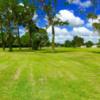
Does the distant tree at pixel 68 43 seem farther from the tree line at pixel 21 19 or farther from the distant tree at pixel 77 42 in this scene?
the tree line at pixel 21 19

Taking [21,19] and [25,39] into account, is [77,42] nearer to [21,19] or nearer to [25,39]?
[25,39]

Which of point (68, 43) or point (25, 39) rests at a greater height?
point (25, 39)

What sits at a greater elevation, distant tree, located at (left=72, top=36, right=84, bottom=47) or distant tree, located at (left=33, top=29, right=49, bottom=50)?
distant tree, located at (left=33, top=29, right=49, bottom=50)

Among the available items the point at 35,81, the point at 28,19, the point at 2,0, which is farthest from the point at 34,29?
the point at 35,81

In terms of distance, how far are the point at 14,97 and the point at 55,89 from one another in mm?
2068

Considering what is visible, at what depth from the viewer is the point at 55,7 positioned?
2183 inches

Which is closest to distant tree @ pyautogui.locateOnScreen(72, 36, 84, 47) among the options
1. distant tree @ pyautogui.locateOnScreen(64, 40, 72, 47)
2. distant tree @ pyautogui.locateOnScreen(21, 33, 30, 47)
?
distant tree @ pyautogui.locateOnScreen(64, 40, 72, 47)

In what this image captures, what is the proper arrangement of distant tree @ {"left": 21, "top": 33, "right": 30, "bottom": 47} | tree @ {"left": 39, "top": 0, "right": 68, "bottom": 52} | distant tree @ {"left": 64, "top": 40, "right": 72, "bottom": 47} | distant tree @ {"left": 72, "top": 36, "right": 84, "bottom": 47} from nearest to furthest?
tree @ {"left": 39, "top": 0, "right": 68, "bottom": 52} → distant tree @ {"left": 21, "top": 33, "right": 30, "bottom": 47} → distant tree @ {"left": 72, "top": 36, "right": 84, "bottom": 47} → distant tree @ {"left": 64, "top": 40, "right": 72, "bottom": 47}

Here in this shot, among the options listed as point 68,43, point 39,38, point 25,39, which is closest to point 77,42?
point 68,43

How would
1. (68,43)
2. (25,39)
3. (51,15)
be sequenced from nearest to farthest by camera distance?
(51,15) → (25,39) → (68,43)

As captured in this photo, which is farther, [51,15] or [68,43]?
[68,43]

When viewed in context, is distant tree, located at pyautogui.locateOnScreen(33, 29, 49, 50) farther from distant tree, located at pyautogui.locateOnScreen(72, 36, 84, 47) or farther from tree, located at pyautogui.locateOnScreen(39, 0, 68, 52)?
distant tree, located at pyautogui.locateOnScreen(72, 36, 84, 47)

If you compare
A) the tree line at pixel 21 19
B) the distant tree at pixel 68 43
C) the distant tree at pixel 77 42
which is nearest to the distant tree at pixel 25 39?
the tree line at pixel 21 19

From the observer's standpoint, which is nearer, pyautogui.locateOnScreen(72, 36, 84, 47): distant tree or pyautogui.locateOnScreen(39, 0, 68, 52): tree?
pyautogui.locateOnScreen(39, 0, 68, 52): tree
